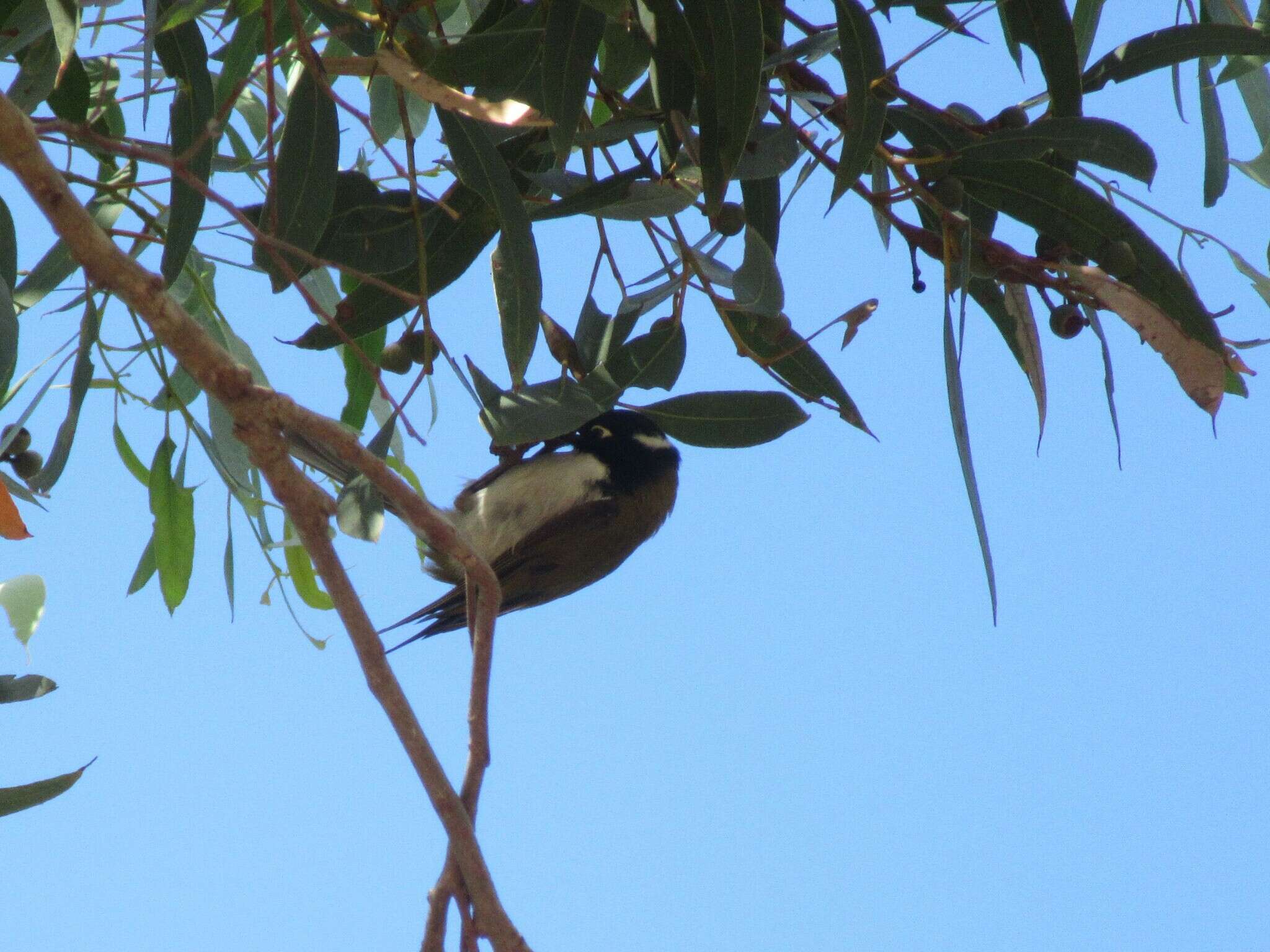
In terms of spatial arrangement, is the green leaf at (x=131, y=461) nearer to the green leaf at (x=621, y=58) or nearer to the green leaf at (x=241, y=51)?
the green leaf at (x=241, y=51)

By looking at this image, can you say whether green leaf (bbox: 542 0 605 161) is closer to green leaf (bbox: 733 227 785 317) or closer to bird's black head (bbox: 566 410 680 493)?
green leaf (bbox: 733 227 785 317)

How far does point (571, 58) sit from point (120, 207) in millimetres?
907

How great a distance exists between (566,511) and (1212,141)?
58.0 inches

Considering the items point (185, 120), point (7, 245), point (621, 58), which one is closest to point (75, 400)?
point (7, 245)

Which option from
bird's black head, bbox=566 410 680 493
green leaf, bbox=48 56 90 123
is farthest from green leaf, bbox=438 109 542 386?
bird's black head, bbox=566 410 680 493

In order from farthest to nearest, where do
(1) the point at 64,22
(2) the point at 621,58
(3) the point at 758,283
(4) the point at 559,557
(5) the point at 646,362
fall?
(4) the point at 559,557
(2) the point at 621,58
(5) the point at 646,362
(3) the point at 758,283
(1) the point at 64,22

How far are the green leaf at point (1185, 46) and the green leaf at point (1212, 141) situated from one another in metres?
0.35

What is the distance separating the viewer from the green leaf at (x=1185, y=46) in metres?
1.61

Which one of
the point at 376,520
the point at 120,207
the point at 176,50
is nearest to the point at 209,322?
the point at 120,207

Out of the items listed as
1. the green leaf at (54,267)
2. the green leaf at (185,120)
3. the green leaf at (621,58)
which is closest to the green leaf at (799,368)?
the green leaf at (621,58)

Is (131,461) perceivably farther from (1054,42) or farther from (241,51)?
(1054,42)

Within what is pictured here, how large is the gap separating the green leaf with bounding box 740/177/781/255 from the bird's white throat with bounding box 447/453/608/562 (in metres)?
1.16

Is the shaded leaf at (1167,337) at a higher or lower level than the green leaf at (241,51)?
lower

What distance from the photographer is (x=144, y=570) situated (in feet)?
8.41
